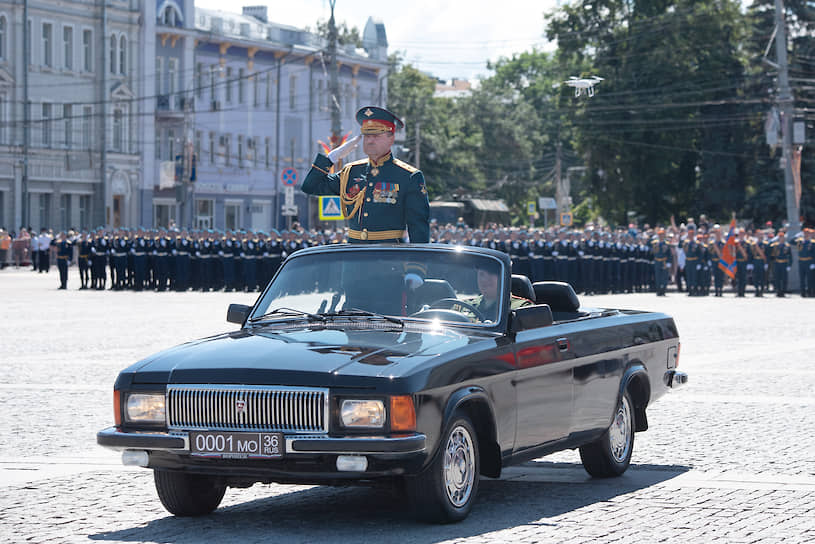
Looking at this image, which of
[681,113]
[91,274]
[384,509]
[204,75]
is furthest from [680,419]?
[204,75]

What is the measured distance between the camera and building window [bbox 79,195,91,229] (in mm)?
71188

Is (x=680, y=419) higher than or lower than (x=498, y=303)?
lower

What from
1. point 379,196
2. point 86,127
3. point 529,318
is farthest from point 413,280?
point 86,127

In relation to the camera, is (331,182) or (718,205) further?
(718,205)


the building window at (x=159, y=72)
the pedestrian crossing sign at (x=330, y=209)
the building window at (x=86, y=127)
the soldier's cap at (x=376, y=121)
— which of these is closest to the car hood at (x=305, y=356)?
the soldier's cap at (x=376, y=121)

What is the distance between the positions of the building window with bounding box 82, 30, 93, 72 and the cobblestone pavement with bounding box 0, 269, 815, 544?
5623 centimetres

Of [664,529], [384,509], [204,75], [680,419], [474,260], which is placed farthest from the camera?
[204,75]

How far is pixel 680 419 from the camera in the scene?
42.8 feet

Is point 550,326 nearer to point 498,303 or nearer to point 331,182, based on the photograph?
point 498,303

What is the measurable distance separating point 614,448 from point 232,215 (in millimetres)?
73144

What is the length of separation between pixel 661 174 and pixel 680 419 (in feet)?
187

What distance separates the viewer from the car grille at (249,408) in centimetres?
755

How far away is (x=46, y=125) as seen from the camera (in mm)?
70250

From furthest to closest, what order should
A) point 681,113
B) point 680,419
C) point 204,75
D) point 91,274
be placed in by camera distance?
point 204,75
point 681,113
point 91,274
point 680,419
